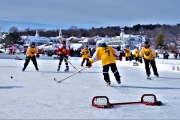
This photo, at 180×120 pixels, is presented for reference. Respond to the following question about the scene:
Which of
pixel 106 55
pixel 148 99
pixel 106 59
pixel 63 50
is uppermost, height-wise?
pixel 63 50

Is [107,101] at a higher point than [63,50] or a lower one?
lower

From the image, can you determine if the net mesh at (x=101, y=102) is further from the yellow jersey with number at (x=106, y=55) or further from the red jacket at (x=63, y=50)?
the red jacket at (x=63, y=50)

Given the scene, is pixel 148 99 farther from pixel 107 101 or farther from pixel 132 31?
pixel 132 31

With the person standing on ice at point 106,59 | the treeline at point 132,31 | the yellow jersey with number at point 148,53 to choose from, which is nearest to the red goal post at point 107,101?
the person standing on ice at point 106,59

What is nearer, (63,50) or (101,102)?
(101,102)

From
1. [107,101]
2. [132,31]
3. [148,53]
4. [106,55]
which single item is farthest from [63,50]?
[132,31]

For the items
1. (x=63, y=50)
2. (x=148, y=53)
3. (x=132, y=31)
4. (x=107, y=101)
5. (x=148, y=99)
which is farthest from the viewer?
(x=132, y=31)

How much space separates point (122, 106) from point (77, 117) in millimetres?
1221

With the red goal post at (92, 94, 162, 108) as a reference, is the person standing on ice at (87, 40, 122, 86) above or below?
above

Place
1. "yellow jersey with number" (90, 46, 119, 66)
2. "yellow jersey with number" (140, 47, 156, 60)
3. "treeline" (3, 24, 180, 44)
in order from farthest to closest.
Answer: "treeline" (3, 24, 180, 44)
"yellow jersey with number" (140, 47, 156, 60)
"yellow jersey with number" (90, 46, 119, 66)

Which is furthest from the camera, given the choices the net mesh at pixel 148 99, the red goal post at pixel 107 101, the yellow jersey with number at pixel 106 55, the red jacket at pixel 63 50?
the red jacket at pixel 63 50

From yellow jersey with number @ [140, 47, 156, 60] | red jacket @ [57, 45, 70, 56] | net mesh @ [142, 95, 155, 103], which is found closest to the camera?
net mesh @ [142, 95, 155, 103]

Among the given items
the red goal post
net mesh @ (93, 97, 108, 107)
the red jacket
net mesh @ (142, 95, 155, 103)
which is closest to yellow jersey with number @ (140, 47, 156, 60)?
the red jacket

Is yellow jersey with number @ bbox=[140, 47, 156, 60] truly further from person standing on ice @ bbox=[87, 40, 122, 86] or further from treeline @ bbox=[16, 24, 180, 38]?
treeline @ bbox=[16, 24, 180, 38]
